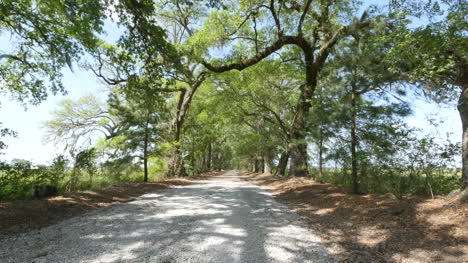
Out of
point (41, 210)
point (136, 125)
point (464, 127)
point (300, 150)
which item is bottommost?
point (41, 210)

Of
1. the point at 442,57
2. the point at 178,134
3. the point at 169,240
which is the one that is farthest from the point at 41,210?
the point at 178,134

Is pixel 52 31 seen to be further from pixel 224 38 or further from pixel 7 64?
pixel 224 38

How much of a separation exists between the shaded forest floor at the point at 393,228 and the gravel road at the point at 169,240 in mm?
574

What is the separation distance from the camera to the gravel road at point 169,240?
3.22 m

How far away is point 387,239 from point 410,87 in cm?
513

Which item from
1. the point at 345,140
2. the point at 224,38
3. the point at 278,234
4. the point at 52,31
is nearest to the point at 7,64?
the point at 52,31

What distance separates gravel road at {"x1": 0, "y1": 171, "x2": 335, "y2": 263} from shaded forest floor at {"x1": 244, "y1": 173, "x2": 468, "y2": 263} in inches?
22.6

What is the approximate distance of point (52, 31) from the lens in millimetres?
8398

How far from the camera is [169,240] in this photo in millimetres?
3848

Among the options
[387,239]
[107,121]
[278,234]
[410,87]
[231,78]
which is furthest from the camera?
[107,121]

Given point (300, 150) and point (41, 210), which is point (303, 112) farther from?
point (41, 210)

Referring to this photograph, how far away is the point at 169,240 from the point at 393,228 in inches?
166

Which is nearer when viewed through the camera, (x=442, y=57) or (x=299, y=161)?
(x=442, y=57)

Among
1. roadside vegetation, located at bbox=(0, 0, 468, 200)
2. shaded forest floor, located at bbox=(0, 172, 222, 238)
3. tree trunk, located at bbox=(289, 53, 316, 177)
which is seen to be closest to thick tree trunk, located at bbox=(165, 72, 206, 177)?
roadside vegetation, located at bbox=(0, 0, 468, 200)
